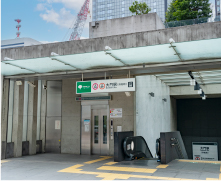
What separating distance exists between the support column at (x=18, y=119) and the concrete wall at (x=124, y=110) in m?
4.06

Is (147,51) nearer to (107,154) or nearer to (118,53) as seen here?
(118,53)

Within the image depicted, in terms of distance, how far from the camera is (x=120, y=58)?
8352mm

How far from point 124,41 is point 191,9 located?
2621 centimetres

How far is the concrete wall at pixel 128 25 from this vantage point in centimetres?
1634

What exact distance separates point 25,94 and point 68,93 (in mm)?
2087

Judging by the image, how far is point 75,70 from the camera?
992 centimetres

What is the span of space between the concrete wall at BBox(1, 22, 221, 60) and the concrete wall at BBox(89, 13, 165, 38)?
9.03 metres

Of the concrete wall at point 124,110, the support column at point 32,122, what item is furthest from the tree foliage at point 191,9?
the support column at point 32,122

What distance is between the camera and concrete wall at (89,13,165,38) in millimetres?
16344

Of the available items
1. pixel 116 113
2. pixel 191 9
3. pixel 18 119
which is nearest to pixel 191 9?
pixel 191 9

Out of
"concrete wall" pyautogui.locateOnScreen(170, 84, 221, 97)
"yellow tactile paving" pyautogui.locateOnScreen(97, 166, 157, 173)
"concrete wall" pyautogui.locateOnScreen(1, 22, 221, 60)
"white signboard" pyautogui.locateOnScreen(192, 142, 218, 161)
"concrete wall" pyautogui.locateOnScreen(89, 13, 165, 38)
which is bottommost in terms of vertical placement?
"white signboard" pyautogui.locateOnScreen(192, 142, 218, 161)

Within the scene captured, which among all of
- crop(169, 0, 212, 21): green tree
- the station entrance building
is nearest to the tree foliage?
crop(169, 0, 212, 21): green tree

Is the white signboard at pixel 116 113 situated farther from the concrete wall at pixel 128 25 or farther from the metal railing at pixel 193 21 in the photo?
the concrete wall at pixel 128 25

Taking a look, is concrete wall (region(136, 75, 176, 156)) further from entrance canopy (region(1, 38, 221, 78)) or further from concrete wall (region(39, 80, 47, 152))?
concrete wall (region(39, 80, 47, 152))
